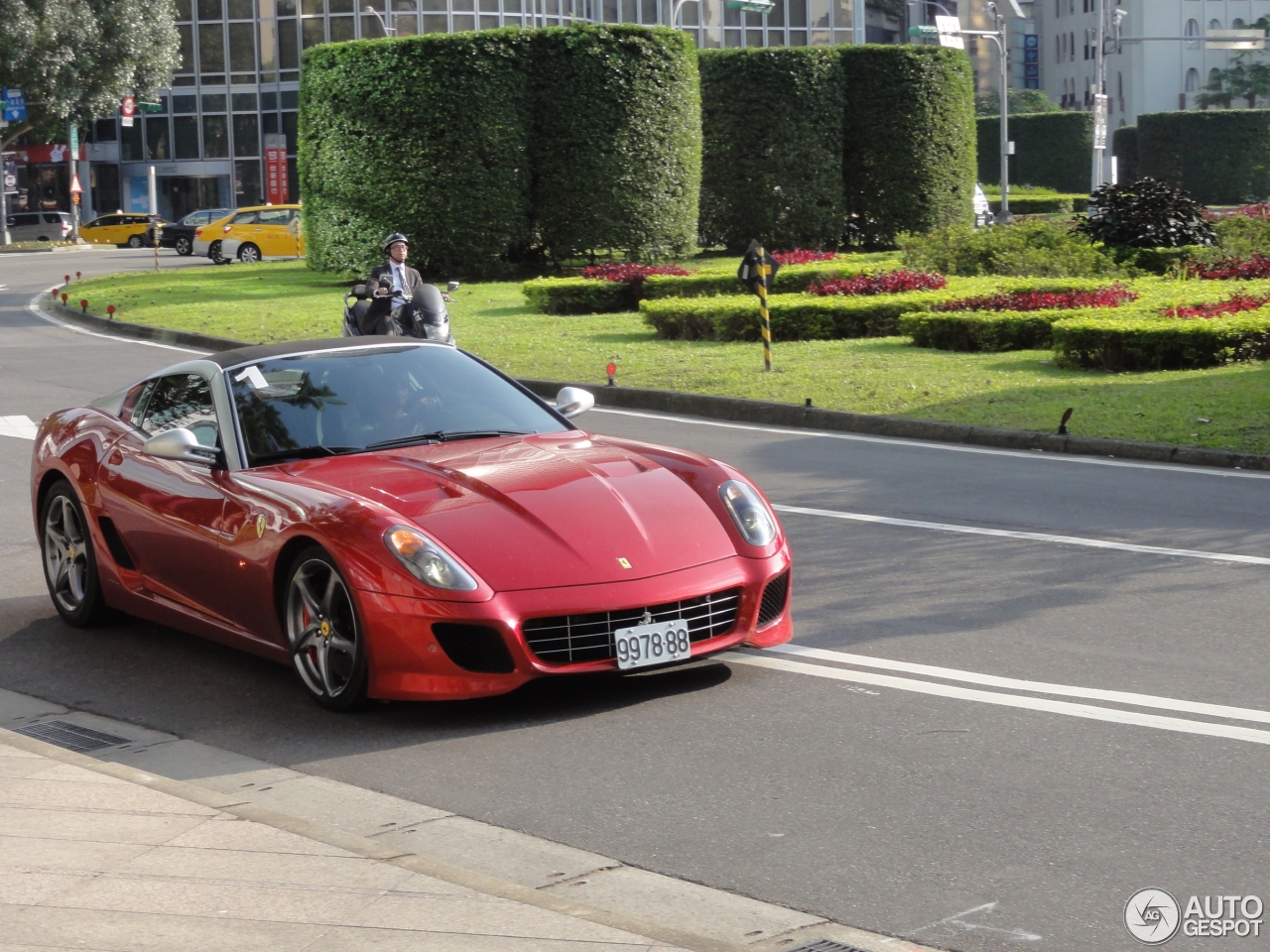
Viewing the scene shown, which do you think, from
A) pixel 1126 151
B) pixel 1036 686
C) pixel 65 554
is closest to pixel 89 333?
pixel 65 554

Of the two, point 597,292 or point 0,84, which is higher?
point 0,84

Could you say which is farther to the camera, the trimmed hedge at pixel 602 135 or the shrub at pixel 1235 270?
the trimmed hedge at pixel 602 135

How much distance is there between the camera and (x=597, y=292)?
87.1ft

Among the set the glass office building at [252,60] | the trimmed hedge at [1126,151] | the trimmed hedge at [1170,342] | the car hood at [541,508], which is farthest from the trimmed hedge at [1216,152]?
the car hood at [541,508]

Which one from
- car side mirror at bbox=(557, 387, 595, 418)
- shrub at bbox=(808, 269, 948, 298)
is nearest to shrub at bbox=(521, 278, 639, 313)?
shrub at bbox=(808, 269, 948, 298)

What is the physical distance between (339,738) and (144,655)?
6.17 ft

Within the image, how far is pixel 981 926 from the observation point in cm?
420

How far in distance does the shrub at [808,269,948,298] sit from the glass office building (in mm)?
45547

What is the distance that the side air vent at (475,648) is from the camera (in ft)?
19.7

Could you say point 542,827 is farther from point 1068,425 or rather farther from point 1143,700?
point 1068,425

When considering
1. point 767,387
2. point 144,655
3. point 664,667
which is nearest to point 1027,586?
point 664,667

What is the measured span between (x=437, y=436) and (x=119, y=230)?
65457 mm

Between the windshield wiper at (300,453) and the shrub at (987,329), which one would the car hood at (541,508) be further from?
the shrub at (987,329)

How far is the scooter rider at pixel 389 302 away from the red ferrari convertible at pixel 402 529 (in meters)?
7.01
